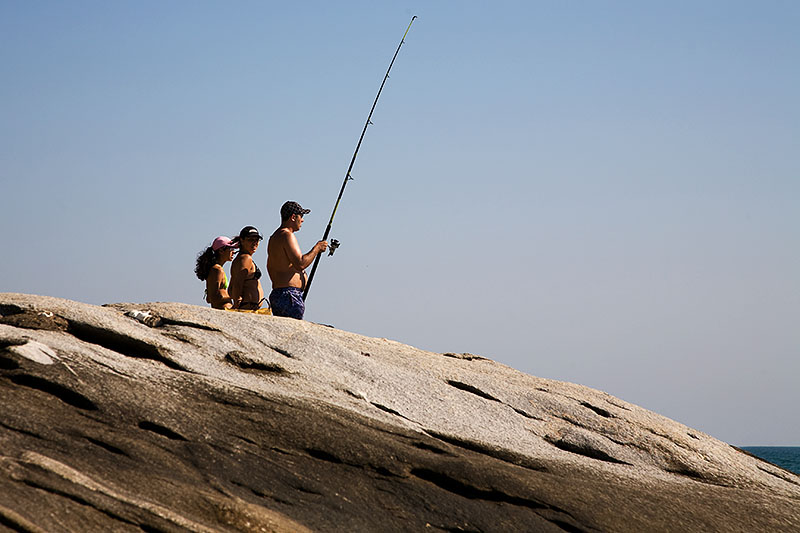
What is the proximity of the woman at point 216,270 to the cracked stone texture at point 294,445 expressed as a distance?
8.64ft

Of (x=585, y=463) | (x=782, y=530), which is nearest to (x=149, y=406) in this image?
(x=585, y=463)

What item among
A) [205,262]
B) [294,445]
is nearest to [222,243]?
[205,262]

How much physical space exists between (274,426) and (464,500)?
1.98m

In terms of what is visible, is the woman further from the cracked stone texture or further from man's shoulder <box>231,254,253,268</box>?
the cracked stone texture

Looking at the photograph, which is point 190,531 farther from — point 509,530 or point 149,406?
point 509,530

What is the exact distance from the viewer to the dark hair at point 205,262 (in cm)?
1377

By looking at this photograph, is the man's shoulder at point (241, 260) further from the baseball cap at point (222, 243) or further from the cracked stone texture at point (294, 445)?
the cracked stone texture at point (294, 445)

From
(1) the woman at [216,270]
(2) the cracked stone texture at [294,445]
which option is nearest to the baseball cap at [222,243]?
(1) the woman at [216,270]

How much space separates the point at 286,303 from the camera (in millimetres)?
12555

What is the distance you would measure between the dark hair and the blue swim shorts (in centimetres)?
166

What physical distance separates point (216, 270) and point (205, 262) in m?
0.31

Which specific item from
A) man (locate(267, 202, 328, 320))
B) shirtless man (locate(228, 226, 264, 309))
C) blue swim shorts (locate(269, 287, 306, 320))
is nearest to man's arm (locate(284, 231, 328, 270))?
man (locate(267, 202, 328, 320))

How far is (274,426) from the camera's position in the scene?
803 cm

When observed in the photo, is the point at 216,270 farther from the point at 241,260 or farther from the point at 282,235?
the point at 282,235
